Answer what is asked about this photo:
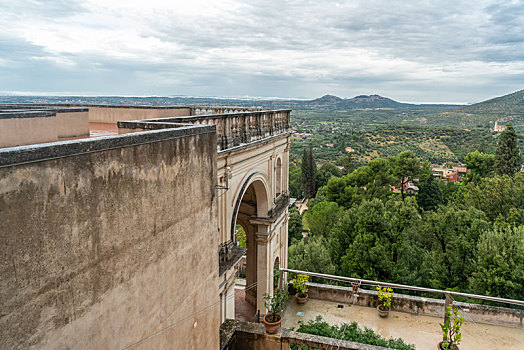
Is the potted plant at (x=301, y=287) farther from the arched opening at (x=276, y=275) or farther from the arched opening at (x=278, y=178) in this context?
the arched opening at (x=278, y=178)

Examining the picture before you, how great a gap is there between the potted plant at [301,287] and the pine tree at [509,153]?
28.4m

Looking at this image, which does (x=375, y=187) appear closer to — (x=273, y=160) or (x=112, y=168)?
(x=273, y=160)

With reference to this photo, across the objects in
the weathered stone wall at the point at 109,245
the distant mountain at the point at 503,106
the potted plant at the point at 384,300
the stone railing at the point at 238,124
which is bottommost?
the potted plant at the point at 384,300

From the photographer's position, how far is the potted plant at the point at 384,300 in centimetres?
1487

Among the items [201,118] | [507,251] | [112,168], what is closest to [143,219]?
[112,168]

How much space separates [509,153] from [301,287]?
29389 millimetres

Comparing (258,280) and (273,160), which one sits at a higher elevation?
(273,160)

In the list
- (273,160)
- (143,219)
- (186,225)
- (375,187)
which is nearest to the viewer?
(143,219)

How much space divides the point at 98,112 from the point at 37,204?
13073mm

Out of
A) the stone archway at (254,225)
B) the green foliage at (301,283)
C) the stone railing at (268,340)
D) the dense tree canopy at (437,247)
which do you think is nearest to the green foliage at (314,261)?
the dense tree canopy at (437,247)

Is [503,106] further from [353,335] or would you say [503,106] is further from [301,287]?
[353,335]

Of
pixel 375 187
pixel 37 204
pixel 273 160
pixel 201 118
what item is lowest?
pixel 375 187

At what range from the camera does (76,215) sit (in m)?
3.91

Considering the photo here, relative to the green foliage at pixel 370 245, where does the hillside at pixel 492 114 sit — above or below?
above
